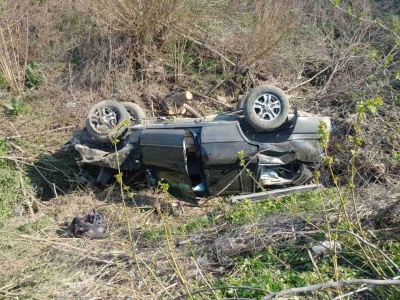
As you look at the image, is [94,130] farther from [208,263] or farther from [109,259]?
[208,263]

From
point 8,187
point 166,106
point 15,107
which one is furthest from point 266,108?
point 15,107

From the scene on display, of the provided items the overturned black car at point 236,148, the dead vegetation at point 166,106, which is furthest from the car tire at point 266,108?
the dead vegetation at point 166,106

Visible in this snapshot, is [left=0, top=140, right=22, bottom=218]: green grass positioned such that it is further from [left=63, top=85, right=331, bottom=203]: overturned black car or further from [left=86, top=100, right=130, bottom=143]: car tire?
[left=63, top=85, right=331, bottom=203]: overturned black car

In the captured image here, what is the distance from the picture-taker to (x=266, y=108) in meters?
6.45

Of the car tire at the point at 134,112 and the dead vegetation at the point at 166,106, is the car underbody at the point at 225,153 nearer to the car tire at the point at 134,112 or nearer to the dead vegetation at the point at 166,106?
the dead vegetation at the point at 166,106

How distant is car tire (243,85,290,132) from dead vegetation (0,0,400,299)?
3.40ft

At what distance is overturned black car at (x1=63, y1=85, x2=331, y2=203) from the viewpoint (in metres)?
6.31

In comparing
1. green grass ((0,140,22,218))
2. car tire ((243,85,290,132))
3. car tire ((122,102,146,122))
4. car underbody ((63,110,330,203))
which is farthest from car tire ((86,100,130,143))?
car tire ((243,85,290,132))

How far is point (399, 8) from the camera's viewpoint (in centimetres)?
1138

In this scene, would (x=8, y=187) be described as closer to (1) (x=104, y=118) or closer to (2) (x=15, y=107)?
(1) (x=104, y=118)

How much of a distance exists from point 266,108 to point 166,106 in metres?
3.04

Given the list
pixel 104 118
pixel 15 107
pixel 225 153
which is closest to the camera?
pixel 225 153

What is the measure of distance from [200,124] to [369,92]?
3249mm

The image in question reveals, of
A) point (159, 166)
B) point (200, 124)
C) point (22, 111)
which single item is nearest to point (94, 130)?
point (159, 166)
